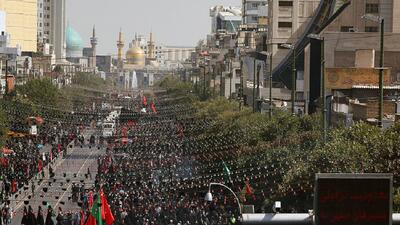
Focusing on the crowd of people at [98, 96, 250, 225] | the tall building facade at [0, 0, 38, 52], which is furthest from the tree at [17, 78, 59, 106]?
the tall building facade at [0, 0, 38, 52]

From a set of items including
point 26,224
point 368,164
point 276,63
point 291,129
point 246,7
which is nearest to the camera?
point 368,164

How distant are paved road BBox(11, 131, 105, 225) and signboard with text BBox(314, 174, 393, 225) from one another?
3487 cm

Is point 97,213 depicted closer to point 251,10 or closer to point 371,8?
point 371,8

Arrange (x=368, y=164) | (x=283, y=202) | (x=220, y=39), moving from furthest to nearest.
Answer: (x=220, y=39) < (x=283, y=202) < (x=368, y=164)

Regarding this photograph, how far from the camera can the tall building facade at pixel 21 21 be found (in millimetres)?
165250

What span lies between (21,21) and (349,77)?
11477 cm

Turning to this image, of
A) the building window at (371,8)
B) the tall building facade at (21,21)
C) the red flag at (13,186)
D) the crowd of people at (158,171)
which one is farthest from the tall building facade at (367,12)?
the tall building facade at (21,21)

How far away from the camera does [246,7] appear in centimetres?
16025

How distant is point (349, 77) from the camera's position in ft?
187

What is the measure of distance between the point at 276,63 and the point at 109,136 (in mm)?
13994

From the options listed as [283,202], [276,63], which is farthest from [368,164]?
[276,63]

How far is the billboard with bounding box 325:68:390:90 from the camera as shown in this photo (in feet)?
185

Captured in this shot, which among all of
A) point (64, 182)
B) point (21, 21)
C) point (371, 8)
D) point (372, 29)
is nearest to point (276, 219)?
point (64, 182)

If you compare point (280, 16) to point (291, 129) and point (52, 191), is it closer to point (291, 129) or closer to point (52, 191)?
point (52, 191)
